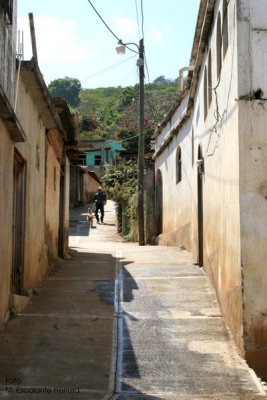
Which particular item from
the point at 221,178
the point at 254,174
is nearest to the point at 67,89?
the point at 221,178

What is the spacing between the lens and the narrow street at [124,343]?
5.36 m

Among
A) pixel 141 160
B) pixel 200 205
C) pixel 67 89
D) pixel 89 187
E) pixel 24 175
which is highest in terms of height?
pixel 67 89

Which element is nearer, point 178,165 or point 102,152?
point 178,165

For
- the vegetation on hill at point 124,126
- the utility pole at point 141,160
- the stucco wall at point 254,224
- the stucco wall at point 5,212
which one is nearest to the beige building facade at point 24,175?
the stucco wall at point 5,212

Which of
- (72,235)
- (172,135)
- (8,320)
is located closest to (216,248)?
(8,320)

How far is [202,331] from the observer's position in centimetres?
718

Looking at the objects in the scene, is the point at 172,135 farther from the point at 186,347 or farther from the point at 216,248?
the point at 186,347

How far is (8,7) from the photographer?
673cm

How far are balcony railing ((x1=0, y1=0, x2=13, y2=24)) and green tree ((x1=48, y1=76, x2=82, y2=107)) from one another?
70.0m

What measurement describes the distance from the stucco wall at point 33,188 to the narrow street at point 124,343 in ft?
1.42

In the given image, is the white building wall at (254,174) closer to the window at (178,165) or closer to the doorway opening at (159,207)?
the window at (178,165)

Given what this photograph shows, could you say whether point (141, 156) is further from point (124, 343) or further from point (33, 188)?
point (124, 343)

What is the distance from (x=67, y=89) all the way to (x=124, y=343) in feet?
239

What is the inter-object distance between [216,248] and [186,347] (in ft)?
7.56
